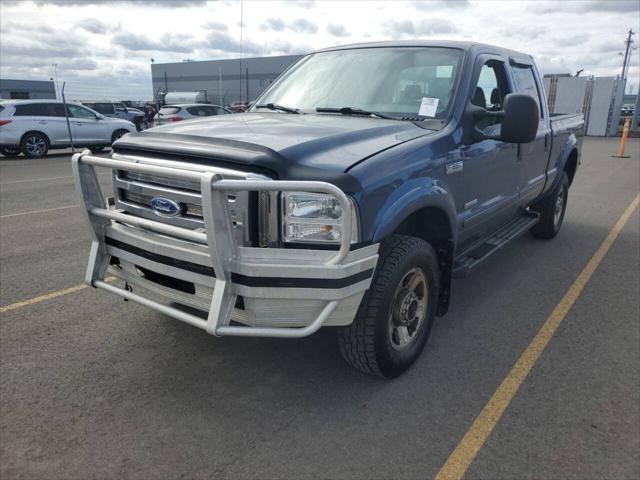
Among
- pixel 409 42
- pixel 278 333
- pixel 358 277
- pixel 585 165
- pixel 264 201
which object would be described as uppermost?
pixel 409 42

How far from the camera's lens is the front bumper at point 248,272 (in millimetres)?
2383

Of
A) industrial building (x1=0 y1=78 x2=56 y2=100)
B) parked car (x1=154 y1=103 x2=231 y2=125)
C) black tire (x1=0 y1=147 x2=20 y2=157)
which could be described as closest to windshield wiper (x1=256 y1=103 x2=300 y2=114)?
parked car (x1=154 y1=103 x2=231 y2=125)

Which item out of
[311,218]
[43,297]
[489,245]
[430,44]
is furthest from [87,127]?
[311,218]

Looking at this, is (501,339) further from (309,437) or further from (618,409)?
(309,437)

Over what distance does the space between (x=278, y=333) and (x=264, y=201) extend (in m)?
0.64

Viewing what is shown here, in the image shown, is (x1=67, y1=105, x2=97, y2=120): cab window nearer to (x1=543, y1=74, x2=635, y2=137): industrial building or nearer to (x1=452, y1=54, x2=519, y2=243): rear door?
(x1=452, y1=54, x2=519, y2=243): rear door

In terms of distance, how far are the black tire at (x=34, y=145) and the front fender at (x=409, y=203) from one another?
15586 mm

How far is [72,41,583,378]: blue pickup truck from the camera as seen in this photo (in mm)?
2467

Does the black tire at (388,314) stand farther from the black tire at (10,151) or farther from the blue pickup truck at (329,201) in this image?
the black tire at (10,151)

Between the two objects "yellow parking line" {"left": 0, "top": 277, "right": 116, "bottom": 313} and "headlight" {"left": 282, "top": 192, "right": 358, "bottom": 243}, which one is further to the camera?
"yellow parking line" {"left": 0, "top": 277, "right": 116, "bottom": 313}

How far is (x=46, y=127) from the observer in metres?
15.8

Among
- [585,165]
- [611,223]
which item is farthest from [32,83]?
[611,223]

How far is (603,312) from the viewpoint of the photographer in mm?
4273

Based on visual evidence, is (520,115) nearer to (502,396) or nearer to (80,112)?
(502,396)
